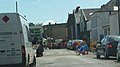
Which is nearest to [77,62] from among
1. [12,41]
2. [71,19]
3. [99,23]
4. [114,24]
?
[12,41]

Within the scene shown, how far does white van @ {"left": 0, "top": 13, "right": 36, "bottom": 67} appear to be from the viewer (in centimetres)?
1628

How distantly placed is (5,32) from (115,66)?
7310 millimetres

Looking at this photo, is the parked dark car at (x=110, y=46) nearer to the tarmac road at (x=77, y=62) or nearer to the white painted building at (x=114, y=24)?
the tarmac road at (x=77, y=62)

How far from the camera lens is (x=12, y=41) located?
16.4 metres

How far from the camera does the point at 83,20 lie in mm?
94750

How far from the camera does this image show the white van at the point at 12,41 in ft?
53.4

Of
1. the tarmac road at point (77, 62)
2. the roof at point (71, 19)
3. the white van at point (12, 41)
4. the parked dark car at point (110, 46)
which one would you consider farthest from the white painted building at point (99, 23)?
the white van at point (12, 41)

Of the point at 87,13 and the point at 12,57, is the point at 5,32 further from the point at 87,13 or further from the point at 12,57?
the point at 87,13

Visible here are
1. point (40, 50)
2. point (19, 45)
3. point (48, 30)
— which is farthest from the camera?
point (48, 30)

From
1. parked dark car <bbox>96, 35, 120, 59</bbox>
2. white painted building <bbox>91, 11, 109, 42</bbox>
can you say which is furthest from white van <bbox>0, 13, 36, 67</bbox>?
white painted building <bbox>91, 11, 109, 42</bbox>

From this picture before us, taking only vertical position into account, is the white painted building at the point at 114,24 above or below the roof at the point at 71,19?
below

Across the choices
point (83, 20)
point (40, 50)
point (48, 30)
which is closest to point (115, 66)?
point (40, 50)

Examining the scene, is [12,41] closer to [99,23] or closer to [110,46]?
[110,46]

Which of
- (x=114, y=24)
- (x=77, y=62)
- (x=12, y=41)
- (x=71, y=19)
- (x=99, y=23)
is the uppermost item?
(x=71, y=19)
